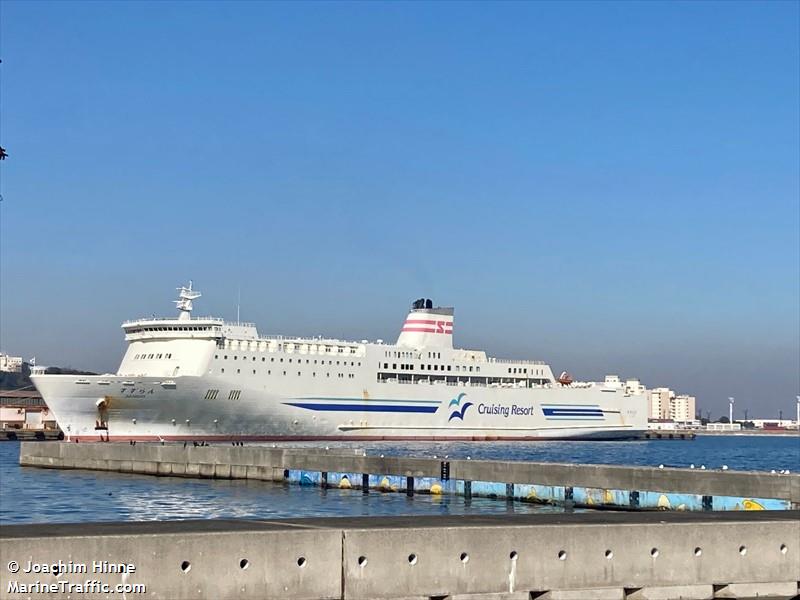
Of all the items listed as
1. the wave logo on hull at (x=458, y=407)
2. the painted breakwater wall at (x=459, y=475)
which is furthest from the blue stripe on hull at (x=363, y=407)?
the painted breakwater wall at (x=459, y=475)

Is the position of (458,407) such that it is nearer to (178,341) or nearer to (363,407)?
(363,407)

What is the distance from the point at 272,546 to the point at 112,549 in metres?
1.51

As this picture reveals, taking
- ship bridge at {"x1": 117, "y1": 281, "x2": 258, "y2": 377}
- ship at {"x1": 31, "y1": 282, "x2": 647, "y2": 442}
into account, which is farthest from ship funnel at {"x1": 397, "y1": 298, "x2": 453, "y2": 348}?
ship bridge at {"x1": 117, "y1": 281, "x2": 258, "y2": 377}

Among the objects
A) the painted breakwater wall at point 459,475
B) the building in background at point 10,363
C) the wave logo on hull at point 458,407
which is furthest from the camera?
the building in background at point 10,363

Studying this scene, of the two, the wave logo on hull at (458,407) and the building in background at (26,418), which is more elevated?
the wave logo on hull at (458,407)

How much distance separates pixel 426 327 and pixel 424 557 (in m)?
68.3

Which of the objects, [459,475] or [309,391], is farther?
[309,391]

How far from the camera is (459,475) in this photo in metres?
32.2

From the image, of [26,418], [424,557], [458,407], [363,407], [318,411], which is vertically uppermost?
[458,407]

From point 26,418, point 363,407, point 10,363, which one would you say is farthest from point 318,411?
point 10,363

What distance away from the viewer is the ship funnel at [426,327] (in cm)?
7869

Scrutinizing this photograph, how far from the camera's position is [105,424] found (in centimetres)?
5953

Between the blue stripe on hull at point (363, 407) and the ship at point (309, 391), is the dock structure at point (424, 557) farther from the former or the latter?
the blue stripe on hull at point (363, 407)

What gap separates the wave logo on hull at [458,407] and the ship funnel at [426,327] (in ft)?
14.4
